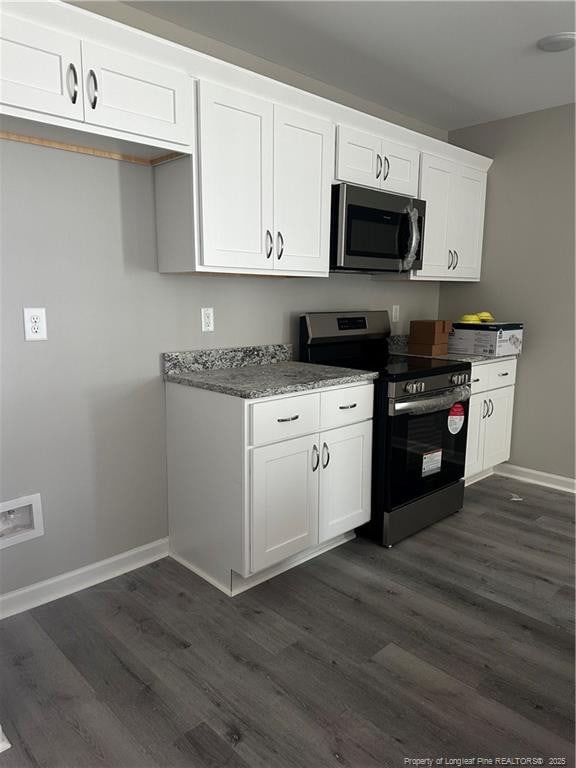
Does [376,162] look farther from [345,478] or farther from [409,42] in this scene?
[345,478]

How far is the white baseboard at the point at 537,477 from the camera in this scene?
360cm

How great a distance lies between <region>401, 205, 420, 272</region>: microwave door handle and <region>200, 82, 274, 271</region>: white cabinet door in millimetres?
966

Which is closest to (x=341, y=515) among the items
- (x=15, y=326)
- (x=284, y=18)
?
(x=15, y=326)

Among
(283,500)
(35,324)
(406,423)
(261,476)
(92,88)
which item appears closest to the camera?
(92,88)

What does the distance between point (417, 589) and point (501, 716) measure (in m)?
0.71

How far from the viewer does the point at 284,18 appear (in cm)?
230

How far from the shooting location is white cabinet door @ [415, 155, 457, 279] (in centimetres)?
323

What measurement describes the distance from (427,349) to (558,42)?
1.69 m

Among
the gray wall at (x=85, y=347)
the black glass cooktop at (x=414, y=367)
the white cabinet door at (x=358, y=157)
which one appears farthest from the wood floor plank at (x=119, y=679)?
the white cabinet door at (x=358, y=157)

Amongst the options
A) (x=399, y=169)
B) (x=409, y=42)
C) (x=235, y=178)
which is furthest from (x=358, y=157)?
(x=235, y=178)

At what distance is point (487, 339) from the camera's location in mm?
3527

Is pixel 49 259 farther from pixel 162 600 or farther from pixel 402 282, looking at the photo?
pixel 402 282

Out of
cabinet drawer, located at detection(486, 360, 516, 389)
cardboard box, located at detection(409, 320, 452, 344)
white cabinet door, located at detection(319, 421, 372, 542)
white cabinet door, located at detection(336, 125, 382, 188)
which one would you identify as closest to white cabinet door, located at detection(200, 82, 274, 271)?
white cabinet door, located at detection(336, 125, 382, 188)

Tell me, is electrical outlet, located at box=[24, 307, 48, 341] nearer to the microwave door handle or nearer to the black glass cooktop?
the black glass cooktop
